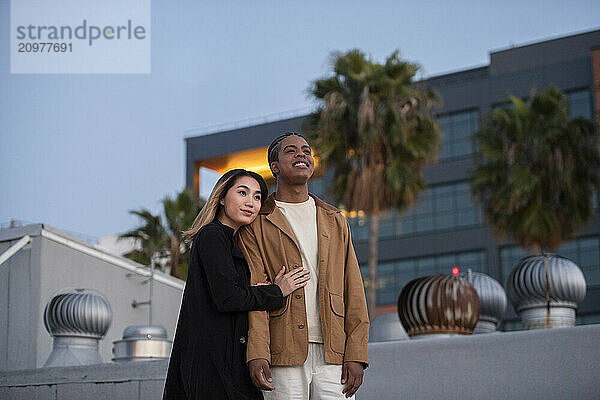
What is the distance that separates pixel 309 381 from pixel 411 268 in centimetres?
3630

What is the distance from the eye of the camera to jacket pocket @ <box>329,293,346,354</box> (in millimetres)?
3699

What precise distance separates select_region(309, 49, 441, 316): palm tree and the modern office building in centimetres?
1555

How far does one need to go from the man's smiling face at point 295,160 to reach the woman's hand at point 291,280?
0.46 metres

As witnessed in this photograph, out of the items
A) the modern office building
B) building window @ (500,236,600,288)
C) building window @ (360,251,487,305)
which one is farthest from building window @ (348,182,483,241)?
building window @ (500,236,600,288)

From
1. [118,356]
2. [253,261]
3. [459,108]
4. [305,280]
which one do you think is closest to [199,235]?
[253,261]

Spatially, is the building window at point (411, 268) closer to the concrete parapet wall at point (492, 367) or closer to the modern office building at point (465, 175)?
the modern office building at point (465, 175)

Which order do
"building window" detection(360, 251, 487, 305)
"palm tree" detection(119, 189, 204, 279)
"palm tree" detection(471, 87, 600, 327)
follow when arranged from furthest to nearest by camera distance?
"building window" detection(360, 251, 487, 305), "palm tree" detection(119, 189, 204, 279), "palm tree" detection(471, 87, 600, 327)

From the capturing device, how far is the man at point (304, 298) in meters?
3.66

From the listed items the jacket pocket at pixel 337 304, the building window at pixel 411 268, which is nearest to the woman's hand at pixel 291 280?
the jacket pocket at pixel 337 304

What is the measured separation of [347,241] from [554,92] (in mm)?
19710

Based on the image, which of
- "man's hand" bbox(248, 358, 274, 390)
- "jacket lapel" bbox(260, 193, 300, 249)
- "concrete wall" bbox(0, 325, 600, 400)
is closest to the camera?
"man's hand" bbox(248, 358, 274, 390)

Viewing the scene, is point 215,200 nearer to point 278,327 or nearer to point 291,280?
point 291,280

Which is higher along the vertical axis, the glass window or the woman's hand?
the glass window

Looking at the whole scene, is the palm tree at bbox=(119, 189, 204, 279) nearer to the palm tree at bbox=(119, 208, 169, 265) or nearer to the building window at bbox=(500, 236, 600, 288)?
the palm tree at bbox=(119, 208, 169, 265)
